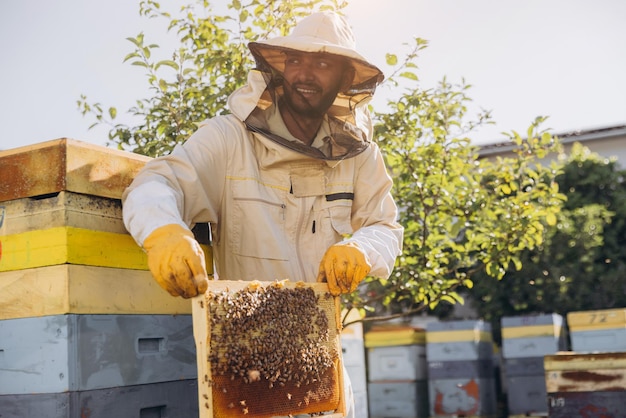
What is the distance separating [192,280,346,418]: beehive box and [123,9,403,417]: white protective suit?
282 millimetres

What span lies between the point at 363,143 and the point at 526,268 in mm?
10490

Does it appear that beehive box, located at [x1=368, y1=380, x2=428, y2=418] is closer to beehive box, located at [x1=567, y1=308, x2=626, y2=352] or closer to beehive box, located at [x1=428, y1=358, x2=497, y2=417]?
beehive box, located at [x1=428, y1=358, x2=497, y2=417]

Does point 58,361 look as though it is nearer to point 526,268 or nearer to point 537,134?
point 537,134

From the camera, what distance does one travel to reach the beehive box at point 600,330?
24.9ft

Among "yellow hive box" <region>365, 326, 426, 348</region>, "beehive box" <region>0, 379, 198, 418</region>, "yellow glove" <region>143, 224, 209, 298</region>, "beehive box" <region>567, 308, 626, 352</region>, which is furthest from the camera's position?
"yellow hive box" <region>365, 326, 426, 348</region>

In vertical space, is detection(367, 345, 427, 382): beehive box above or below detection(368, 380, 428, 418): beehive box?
above

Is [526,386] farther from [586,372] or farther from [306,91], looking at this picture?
[306,91]

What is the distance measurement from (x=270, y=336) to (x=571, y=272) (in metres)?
11.3

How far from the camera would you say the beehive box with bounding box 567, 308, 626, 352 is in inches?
299

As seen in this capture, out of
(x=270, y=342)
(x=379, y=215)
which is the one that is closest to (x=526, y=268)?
(x=379, y=215)

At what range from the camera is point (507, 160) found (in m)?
4.96

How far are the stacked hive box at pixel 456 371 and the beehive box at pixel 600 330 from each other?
6.92 feet

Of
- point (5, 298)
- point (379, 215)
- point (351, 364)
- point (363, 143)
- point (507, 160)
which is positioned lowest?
point (351, 364)

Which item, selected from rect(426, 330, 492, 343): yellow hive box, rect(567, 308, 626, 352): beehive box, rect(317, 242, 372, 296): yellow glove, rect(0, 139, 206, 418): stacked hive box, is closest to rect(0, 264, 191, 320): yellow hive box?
rect(0, 139, 206, 418): stacked hive box
